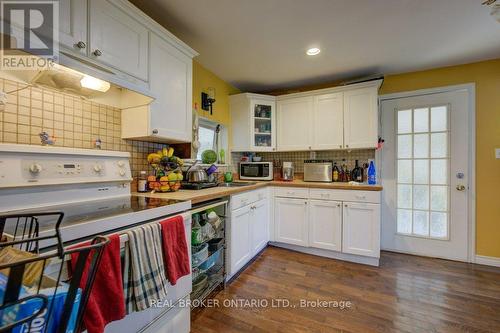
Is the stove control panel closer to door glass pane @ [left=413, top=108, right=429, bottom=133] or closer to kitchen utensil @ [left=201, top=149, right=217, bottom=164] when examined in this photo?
kitchen utensil @ [left=201, top=149, right=217, bottom=164]

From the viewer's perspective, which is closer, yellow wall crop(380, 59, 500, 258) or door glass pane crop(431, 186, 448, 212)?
yellow wall crop(380, 59, 500, 258)

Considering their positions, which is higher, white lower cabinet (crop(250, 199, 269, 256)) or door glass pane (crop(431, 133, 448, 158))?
door glass pane (crop(431, 133, 448, 158))

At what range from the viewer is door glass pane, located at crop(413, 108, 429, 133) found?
2510 mm

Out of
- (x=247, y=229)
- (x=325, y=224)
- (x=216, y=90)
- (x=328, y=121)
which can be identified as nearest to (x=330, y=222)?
(x=325, y=224)

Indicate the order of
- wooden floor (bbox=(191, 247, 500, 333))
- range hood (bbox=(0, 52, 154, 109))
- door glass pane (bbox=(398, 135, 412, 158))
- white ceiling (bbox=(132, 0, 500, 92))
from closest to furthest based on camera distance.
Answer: range hood (bbox=(0, 52, 154, 109)) < wooden floor (bbox=(191, 247, 500, 333)) < white ceiling (bbox=(132, 0, 500, 92)) < door glass pane (bbox=(398, 135, 412, 158))

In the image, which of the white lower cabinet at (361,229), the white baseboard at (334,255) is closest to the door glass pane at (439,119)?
the white lower cabinet at (361,229)

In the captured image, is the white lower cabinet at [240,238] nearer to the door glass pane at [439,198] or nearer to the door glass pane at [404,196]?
the door glass pane at [404,196]

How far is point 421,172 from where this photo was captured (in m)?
2.54

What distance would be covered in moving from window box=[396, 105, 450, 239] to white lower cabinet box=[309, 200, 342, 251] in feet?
3.06

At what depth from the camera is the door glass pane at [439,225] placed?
2439 millimetres

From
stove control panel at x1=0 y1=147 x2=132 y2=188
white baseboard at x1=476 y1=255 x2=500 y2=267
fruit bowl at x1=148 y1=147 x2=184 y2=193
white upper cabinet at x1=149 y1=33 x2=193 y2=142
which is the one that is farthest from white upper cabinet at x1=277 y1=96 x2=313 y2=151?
white baseboard at x1=476 y1=255 x2=500 y2=267

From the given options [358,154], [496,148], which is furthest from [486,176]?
[358,154]

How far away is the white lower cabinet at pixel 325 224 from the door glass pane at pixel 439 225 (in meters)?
1.17

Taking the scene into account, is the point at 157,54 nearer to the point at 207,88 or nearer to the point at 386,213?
the point at 207,88
